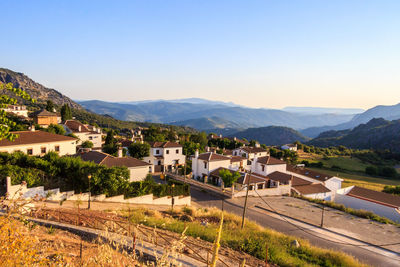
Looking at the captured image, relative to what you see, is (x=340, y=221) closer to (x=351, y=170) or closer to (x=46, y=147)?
(x=46, y=147)

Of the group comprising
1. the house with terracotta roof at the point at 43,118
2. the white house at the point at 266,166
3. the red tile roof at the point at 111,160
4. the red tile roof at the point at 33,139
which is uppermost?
the house with terracotta roof at the point at 43,118

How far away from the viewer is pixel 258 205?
32156mm

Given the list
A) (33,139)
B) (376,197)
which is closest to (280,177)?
(376,197)

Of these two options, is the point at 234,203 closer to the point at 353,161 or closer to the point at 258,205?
the point at 258,205

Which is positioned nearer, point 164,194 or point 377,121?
point 164,194

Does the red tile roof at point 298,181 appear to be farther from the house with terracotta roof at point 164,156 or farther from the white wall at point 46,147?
the white wall at point 46,147

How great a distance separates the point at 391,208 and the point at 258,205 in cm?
1720

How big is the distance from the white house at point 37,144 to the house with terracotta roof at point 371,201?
1594 inches

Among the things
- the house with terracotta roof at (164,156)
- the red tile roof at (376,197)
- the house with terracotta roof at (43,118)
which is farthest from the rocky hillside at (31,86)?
the red tile roof at (376,197)

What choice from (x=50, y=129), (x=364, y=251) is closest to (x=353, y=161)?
(x=364, y=251)

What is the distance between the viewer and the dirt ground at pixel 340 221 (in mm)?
24094

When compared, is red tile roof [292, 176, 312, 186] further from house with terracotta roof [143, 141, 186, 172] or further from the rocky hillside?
Result: the rocky hillside

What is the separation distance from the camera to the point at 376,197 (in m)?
37.2

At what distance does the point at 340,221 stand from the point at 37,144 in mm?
36339
